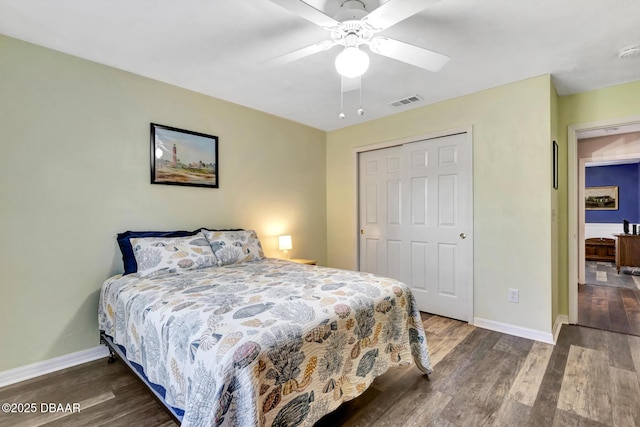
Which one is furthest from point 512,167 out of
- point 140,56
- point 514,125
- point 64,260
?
point 64,260

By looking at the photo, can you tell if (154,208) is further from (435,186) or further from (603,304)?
(603,304)

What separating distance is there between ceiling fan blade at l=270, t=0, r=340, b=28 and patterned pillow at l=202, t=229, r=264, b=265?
2.04 m

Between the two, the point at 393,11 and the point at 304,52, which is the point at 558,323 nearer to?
the point at 393,11

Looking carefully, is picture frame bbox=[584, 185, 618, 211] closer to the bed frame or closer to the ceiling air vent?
the ceiling air vent

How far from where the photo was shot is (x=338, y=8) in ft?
5.76

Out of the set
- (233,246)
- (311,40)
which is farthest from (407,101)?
(233,246)

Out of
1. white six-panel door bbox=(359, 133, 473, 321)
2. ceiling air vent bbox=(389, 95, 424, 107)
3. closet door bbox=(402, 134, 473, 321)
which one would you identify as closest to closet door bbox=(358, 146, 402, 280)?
white six-panel door bbox=(359, 133, 473, 321)

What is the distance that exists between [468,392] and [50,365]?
3.00 meters

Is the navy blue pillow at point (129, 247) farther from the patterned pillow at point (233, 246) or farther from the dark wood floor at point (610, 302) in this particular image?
the dark wood floor at point (610, 302)

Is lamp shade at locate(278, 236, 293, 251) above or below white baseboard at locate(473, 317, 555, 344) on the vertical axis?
above

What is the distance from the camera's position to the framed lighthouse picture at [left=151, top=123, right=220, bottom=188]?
111 inches

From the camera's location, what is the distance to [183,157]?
298 cm

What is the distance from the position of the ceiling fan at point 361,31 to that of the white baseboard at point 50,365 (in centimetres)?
267

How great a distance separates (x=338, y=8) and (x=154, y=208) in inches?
89.1
